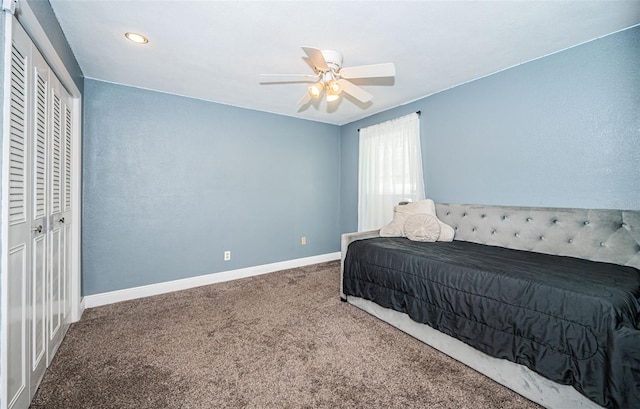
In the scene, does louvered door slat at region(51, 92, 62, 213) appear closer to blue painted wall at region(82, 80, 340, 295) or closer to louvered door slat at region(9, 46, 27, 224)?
louvered door slat at region(9, 46, 27, 224)

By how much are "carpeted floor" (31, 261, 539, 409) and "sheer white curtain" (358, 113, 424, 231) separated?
65.7 inches

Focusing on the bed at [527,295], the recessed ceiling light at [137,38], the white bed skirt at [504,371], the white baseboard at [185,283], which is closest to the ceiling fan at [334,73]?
the recessed ceiling light at [137,38]

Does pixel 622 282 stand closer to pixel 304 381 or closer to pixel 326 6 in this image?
pixel 304 381

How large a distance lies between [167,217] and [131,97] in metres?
1.38

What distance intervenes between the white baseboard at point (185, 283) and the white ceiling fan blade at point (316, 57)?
2.77 m

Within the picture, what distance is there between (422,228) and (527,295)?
1313 mm

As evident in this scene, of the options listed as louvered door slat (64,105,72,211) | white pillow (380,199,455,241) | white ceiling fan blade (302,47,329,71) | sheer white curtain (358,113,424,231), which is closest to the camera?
white ceiling fan blade (302,47,329,71)

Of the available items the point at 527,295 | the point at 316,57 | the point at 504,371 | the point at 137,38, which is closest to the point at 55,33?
the point at 137,38

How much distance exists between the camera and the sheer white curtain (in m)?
3.46

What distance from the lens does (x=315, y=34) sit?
1996 millimetres

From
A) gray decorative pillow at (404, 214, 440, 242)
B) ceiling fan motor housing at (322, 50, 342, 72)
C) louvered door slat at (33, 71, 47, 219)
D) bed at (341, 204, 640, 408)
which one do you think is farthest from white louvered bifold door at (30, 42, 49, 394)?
gray decorative pillow at (404, 214, 440, 242)

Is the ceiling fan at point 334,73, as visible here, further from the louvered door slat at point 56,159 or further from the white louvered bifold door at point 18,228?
the louvered door slat at point 56,159

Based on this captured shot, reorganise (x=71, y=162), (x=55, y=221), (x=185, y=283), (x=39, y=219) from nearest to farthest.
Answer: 1. (x=39, y=219)
2. (x=55, y=221)
3. (x=71, y=162)
4. (x=185, y=283)

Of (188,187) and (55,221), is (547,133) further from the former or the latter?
(55,221)
